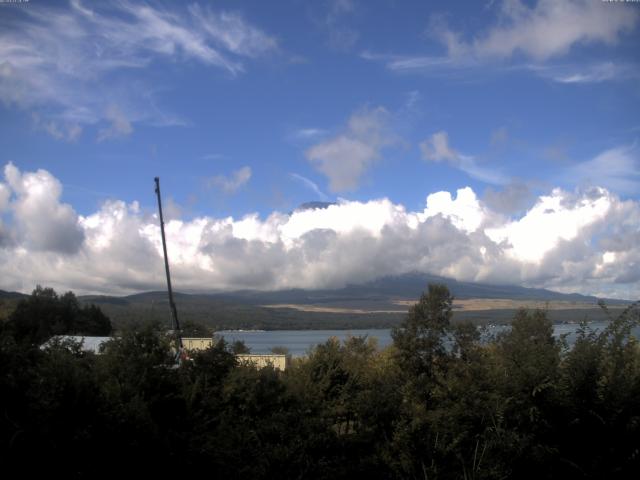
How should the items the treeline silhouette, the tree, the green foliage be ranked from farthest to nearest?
1. the green foliage
2. the tree
3. the treeline silhouette

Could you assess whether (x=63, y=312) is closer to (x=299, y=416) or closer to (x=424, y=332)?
(x=424, y=332)

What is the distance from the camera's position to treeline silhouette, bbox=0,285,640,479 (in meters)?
8.30

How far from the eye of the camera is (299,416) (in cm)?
997

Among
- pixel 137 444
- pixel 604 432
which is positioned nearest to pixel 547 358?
pixel 604 432

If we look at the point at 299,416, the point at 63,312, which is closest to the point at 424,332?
the point at 299,416

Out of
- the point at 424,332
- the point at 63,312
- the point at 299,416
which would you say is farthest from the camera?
the point at 63,312

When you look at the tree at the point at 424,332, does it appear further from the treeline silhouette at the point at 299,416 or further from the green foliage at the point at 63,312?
the green foliage at the point at 63,312

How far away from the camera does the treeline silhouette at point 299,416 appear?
327 inches

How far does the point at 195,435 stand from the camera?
9953 mm

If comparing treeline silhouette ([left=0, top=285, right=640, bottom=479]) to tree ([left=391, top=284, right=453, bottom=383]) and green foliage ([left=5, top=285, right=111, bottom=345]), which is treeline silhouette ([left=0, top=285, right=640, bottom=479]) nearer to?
tree ([left=391, top=284, right=453, bottom=383])

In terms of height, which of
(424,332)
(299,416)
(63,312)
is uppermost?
(63,312)

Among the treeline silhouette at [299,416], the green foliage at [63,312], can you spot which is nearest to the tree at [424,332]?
the treeline silhouette at [299,416]

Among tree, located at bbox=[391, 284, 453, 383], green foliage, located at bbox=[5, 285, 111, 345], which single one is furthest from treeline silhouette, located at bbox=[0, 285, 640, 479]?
green foliage, located at bbox=[5, 285, 111, 345]

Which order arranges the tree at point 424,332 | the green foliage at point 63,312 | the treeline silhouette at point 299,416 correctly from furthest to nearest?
1. the green foliage at point 63,312
2. the tree at point 424,332
3. the treeline silhouette at point 299,416
